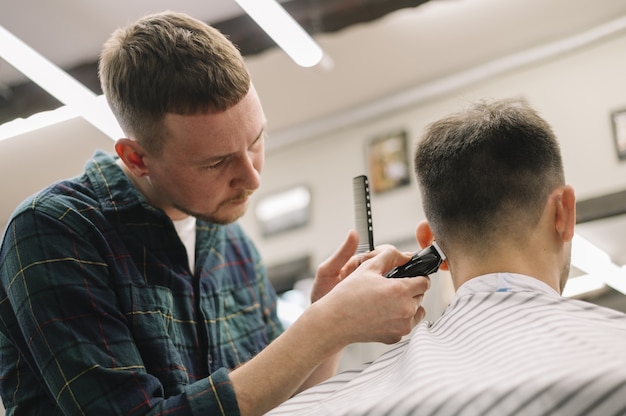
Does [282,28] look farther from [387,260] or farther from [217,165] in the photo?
[387,260]

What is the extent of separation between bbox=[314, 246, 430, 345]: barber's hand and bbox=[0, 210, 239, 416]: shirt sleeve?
0.30 metres

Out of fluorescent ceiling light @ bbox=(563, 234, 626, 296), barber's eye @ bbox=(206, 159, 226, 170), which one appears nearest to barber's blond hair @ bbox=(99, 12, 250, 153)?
barber's eye @ bbox=(206, 159, 226, 170)

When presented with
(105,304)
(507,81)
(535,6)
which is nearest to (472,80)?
(507,81)

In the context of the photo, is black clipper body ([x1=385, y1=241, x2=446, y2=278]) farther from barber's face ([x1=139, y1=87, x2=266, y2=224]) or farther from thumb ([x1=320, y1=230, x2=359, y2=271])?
barber's face ([x1=139, y1=87, x2=266, y2=224])

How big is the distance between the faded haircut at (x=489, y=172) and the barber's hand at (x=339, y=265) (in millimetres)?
233

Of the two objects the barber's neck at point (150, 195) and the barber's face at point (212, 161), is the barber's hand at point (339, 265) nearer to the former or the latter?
the barber's face at point (212, 161)

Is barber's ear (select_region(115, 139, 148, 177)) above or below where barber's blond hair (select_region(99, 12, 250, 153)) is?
below

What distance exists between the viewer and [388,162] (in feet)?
18.1

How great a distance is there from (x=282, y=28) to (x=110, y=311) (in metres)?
1.63

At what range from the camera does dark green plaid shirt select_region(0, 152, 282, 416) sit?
1.65 m

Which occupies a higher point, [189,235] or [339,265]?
[189,235]

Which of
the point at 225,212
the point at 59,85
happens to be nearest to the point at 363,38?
the point at 59,85

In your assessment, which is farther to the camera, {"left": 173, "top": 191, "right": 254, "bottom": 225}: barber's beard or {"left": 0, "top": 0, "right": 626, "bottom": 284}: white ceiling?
{"left": 0, "top": 0, "right": 626, "bottom": 284}: white ceiling

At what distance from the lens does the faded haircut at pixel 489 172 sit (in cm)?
160
